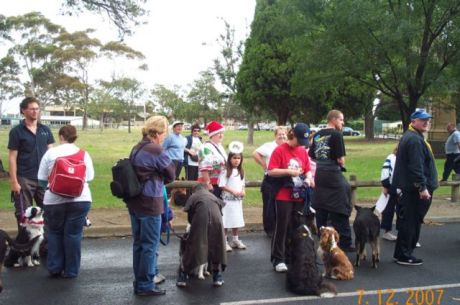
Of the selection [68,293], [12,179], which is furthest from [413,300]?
[12,179]

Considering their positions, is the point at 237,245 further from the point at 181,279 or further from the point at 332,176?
the point at 181,279

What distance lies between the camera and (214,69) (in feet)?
126

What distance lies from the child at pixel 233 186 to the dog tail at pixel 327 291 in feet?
7.29

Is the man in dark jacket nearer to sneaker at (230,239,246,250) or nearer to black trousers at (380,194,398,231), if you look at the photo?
sneaker at (230,239,246,250)

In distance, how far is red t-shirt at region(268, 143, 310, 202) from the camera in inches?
244

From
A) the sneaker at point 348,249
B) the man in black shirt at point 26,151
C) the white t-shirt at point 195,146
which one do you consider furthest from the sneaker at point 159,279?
the white t-shirt at point 195,146

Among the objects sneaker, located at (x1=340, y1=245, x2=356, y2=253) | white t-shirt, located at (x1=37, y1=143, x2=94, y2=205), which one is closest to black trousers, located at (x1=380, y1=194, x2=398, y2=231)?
sneaker, located at (x1=340, y1=245, x2=356, y2=253)

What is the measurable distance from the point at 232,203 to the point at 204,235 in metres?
2.06

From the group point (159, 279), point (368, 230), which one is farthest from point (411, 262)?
point (159, 279)

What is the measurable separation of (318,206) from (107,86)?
7242 centimetres

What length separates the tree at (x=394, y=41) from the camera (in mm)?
16484

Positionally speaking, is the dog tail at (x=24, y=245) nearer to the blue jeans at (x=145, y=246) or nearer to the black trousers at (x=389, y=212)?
the blue jeans at (x=145, y=246)

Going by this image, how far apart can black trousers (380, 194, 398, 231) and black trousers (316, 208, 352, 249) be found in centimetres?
135

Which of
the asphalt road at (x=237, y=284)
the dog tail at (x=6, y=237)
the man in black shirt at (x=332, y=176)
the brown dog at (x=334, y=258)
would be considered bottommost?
the asphalt road at (x=237, y=284)
